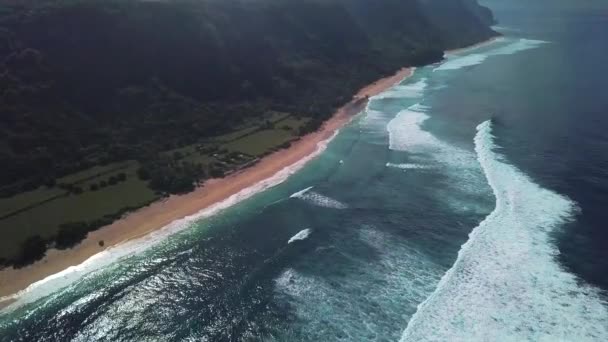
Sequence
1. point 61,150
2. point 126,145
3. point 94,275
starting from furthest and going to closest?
point 126,145 → point 61,150 → point 94,275

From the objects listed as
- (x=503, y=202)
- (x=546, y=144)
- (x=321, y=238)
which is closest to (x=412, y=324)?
(x=321, y=238)

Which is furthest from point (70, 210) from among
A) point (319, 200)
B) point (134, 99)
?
point (134, 99)

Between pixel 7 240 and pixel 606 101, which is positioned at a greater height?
pixel 7 240

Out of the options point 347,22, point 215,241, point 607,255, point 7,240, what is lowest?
point 607,255

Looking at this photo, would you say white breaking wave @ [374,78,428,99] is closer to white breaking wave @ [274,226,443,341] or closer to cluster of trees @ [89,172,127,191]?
cluster of trees @ [89,172,127,191]

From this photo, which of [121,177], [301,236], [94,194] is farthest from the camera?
[121,177]

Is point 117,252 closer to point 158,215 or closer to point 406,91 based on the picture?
point 158,215

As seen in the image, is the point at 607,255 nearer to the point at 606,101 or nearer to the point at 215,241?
the point at 215,241

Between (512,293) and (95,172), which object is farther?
(95,172)
